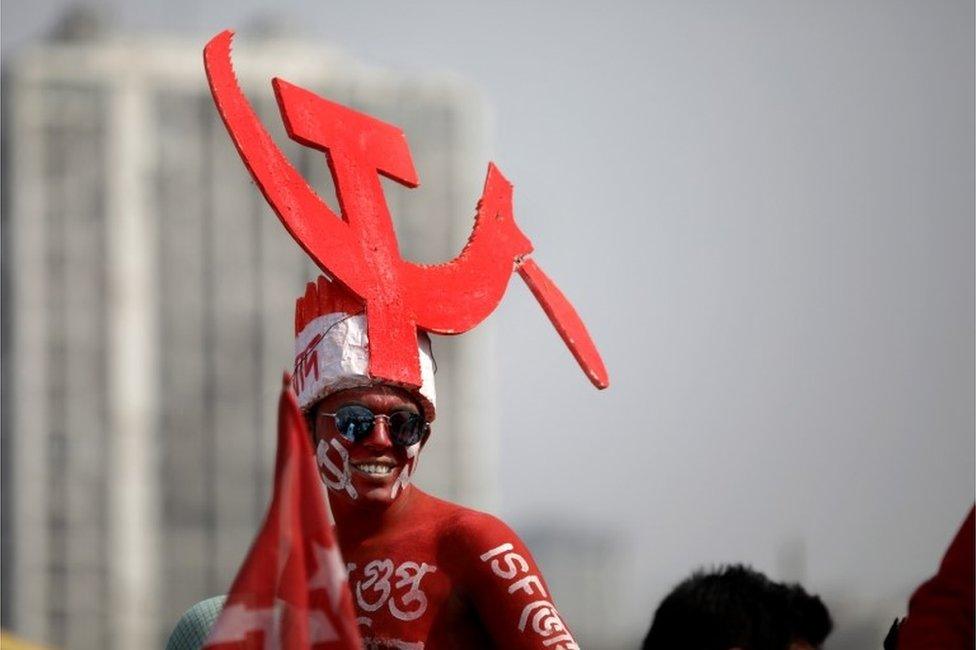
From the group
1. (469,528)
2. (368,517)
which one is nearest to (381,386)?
(368,517)

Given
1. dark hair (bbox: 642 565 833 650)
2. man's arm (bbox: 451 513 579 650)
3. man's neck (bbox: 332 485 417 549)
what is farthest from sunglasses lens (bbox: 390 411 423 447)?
dark hair (bbox: 642 565 833 650)

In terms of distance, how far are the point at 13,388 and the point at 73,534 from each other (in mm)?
4609

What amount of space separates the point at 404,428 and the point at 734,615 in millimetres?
992

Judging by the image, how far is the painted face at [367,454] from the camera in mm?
7418

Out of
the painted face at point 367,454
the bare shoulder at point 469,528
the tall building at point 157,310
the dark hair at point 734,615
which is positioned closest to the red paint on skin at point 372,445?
the painted face at point 367,454

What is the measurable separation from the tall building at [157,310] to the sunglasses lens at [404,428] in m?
Answer: 71.6

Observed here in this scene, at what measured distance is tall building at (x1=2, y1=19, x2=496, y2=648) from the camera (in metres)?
81.1

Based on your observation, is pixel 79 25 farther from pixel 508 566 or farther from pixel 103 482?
pixel 508 566

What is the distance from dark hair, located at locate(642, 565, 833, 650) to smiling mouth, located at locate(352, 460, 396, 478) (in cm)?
82

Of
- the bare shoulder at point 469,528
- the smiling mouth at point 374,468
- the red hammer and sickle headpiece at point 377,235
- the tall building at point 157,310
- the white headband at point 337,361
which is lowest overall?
the tall building at point 157,310

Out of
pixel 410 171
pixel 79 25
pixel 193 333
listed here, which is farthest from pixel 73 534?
pixel 410 171

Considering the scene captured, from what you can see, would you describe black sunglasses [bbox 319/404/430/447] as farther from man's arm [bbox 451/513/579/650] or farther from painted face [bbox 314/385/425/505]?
man's arm [bbox 451/513/579/650]

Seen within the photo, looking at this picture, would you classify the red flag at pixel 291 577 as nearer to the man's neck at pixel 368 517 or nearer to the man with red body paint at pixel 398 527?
the man with red body paint at pixel 398 527

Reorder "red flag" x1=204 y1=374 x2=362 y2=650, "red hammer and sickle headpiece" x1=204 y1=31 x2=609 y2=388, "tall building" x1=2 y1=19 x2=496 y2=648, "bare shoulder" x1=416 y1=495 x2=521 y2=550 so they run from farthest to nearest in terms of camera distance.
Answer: "tall building" x1=2 y1=19 x2=496 y2=648
"red hammer and sickle headpiece" x1=204 y1=31 x2=609 y2=388
"bare shoulder" x1=416 y1=495 x2=521 y2=550
"red flag" x1=204 y1=374 x2=362 y2=650
